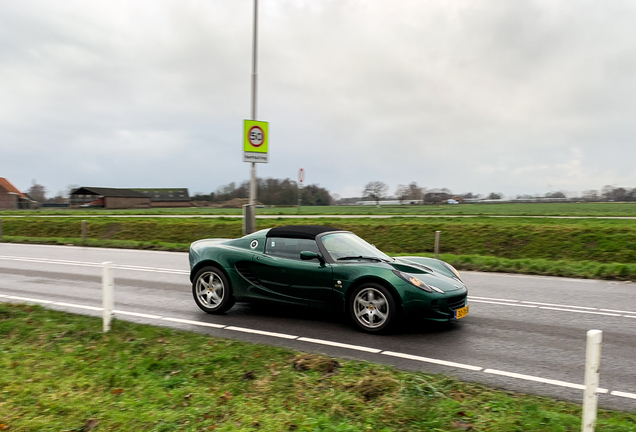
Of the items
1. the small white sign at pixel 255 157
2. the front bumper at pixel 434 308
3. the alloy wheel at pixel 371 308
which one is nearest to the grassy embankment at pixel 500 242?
the small white sign at pixel 255 157

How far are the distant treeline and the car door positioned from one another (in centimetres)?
5888

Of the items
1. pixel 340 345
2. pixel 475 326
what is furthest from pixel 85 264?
pixel 475 326

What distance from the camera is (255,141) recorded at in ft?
48.0

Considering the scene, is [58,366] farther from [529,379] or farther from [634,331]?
[634,331]

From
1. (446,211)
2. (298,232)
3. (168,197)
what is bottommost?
(446,211)

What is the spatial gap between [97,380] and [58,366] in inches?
26.6

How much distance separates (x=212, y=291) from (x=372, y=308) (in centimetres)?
267

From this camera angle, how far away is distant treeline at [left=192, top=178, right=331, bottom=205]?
7631 centimetres

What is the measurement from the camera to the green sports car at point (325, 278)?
612 cm

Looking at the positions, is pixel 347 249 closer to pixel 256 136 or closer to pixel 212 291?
pixel 212 291

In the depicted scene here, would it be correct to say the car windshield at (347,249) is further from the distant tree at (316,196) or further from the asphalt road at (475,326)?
the distant tree at (316,196)

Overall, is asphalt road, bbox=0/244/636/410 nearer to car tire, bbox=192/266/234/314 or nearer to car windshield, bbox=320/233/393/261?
car tire, bbox=192/266/234/314

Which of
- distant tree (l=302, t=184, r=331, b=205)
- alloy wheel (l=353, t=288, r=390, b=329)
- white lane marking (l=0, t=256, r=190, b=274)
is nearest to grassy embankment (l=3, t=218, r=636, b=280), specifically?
white lane marking (l=0, t=256, r=190, b=274)

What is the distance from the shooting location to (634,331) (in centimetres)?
645
